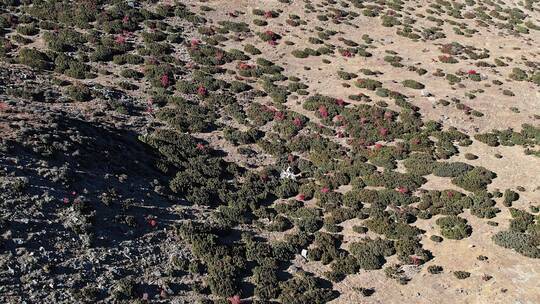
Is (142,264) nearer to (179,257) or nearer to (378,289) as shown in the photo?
(179,257)

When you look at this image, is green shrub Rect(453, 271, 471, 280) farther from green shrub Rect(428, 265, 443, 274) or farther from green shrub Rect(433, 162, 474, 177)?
green shrub Rect(433, 162, 474, 177)

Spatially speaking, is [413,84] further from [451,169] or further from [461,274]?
[461,274]

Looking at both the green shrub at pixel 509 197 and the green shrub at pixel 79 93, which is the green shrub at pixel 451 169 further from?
the green shrub at pixel 79 93

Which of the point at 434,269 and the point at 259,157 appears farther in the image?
the point at 259,157

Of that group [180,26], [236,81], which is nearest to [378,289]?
[236,81]

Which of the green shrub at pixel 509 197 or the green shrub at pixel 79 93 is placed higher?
the green shrub at pixel 79 93

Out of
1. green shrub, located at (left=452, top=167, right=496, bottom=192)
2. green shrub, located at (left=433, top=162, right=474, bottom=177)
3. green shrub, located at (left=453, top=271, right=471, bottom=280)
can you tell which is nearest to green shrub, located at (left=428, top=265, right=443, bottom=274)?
green shrub, located at (left=453, top=271, right=471, bottom=280)

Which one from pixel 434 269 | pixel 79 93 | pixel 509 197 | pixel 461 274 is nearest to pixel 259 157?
pixel 79 93

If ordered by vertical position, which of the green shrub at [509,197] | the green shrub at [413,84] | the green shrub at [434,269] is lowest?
the green shrub at [434,269]

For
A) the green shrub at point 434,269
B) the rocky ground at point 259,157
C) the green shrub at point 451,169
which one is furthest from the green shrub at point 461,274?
the green shrub at point 451,169

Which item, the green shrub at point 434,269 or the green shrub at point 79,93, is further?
the green shrub at point 79,93

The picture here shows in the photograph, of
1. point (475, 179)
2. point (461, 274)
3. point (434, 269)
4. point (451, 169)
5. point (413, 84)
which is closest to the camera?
point (461, 274)
